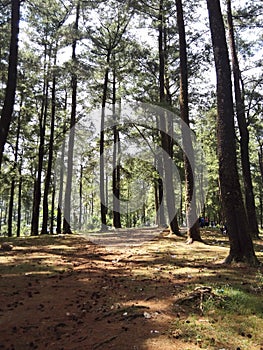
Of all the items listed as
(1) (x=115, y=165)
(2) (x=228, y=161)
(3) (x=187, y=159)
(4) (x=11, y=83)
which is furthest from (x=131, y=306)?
(1) (x=115, y=165)

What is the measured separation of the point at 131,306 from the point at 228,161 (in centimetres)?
474

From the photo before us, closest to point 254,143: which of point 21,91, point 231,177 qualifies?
point 21,91

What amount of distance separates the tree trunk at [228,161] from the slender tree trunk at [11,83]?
306 inches

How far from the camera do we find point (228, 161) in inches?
310

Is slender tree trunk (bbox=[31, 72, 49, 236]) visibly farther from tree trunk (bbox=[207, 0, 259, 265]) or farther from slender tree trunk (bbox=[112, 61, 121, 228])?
tree trunk (bbox=[207, 0, 259, 265])

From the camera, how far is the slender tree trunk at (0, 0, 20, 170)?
1174 centimetres

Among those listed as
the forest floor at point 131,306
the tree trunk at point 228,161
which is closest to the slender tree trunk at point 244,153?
the tree trunk at point 228,161

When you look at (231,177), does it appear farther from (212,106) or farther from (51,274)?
(212,106)

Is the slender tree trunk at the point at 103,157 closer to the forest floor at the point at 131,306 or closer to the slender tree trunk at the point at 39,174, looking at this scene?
the slender tree trunk at the point at 39,174

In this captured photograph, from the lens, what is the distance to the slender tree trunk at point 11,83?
1174 centimetres

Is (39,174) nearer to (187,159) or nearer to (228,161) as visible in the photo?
(187,159)

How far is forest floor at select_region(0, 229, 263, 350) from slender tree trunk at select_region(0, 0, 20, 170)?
5731 mm

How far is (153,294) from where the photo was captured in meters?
5.17

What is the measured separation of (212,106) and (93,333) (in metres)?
17.9
